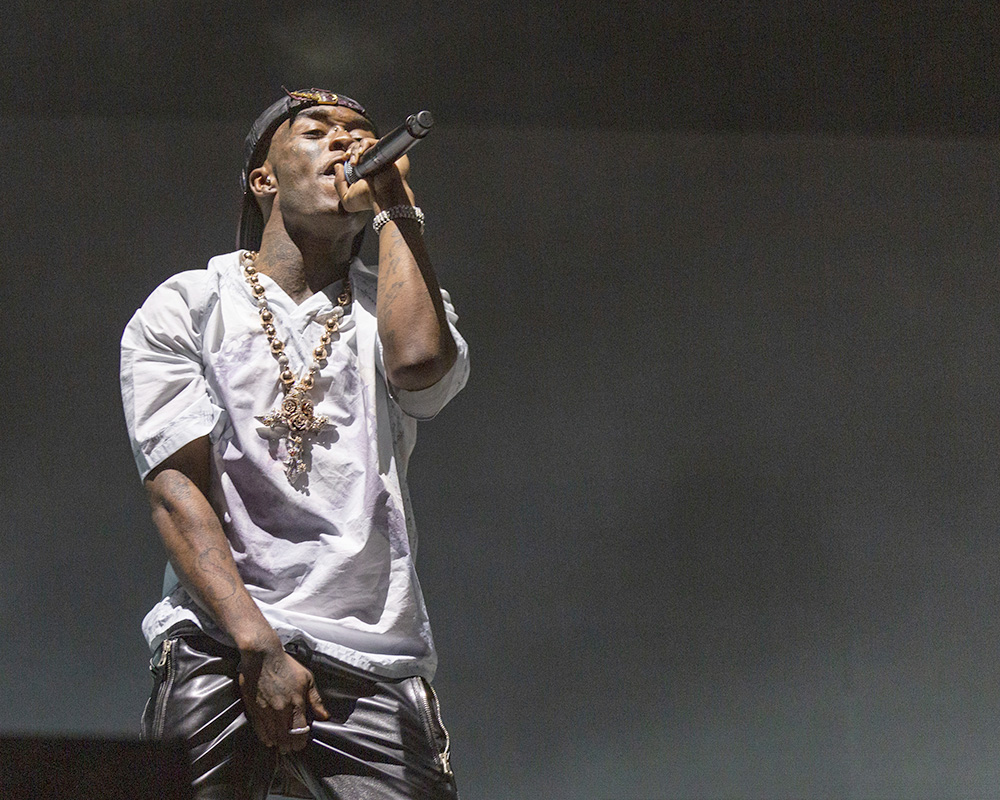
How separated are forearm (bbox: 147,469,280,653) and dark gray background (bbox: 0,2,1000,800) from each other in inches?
48.0

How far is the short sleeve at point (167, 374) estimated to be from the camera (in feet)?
5.19

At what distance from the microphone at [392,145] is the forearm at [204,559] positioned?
461mm

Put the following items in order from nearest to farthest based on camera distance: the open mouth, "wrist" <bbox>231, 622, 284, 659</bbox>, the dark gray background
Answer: "wrist" <bbox>231, 622, 284, 659</bbox> → the open mouth → the dark gray background

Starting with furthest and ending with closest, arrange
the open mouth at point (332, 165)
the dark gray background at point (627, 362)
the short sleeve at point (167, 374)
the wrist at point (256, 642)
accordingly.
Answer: the dark gray background at point (627, 362) < the open mouth at point (332, 165) < the short sleeve at point (167, 374) < the wrist at point (256, 642)

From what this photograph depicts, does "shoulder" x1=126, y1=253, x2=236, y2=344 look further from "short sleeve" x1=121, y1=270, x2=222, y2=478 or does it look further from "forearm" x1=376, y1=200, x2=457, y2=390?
"forearm" x1=376, y1=200, x2=457, y2=390

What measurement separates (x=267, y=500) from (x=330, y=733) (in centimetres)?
30

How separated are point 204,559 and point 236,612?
8 cm

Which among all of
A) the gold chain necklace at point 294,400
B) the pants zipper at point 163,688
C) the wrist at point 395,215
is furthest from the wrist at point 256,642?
the wrist at point 395,215

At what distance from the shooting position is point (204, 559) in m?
1.51

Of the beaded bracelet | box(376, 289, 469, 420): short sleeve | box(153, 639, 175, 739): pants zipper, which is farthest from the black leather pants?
the beaded bracelet

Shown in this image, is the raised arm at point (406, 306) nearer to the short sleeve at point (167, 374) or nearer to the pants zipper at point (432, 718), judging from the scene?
the short sleeve at point (167, 374)

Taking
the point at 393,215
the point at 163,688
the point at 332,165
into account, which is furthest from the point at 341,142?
the point at 163,688

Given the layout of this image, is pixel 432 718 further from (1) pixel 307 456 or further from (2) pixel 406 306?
(2) pixel 406 306

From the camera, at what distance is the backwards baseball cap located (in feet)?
6.29
